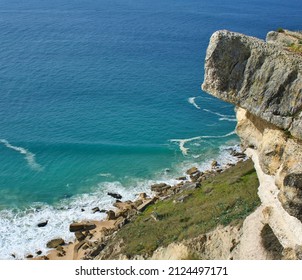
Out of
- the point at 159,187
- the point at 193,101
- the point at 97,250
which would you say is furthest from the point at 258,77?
the point at 193,101

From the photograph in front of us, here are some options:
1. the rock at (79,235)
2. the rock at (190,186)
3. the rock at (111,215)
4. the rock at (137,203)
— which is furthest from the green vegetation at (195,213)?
the rock at (79,235)

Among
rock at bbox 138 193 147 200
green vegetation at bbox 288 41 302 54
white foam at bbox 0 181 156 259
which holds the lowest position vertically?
white foam at bbox 0 181 156 259

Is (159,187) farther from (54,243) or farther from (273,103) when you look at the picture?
(273,103)

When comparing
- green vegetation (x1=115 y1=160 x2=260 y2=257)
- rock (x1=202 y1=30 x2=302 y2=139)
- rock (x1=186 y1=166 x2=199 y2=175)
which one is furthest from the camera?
rock (x1=186 y1=166 x2=199 y2=175)

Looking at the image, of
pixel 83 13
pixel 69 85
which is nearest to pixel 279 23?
pixel 83 13

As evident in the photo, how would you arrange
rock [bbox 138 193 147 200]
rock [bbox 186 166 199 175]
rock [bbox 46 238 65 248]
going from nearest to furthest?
rock [bbox 46 238 65 248] < rock [bbox 138 193 147 200] < rock [bbox 186 166 199 175]

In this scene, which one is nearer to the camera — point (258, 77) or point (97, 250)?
point (258, 77)

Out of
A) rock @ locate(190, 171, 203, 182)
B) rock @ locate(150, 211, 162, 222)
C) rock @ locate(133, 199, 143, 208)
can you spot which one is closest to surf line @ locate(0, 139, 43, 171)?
rock @ locate(133, 199, 143, 208)

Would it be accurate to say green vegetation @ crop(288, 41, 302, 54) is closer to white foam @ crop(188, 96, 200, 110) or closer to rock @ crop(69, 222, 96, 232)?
rock @ crop(69, 222, 96, 232)
